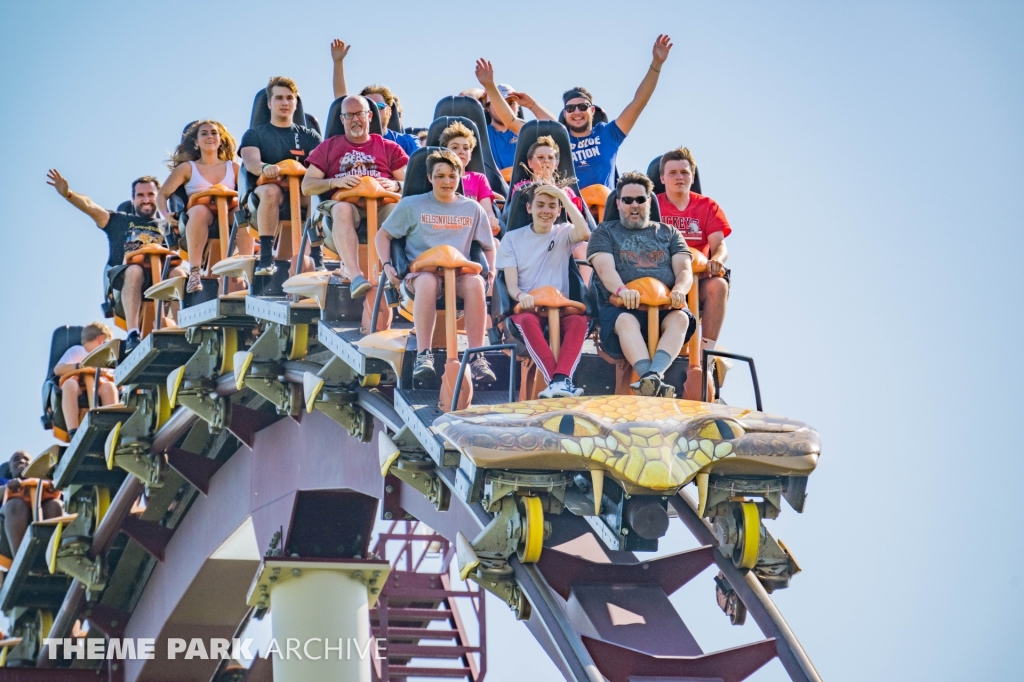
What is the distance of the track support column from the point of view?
12.8 meters

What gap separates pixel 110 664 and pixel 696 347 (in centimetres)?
1017

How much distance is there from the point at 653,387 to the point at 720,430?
67 centimetres

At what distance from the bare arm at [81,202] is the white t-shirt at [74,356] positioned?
5.41 feet

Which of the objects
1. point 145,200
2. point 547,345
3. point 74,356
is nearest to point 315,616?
point 145,200

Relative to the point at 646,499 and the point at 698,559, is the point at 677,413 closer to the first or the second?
the point at 646,499

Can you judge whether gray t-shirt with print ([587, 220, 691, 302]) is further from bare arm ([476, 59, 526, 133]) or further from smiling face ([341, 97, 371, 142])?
bare arm ([476, 59, 526, 133])

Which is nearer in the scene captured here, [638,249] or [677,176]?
[638,249]

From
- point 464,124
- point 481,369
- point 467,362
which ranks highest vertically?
point 464,124

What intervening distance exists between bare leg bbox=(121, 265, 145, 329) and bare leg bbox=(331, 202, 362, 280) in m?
4.21

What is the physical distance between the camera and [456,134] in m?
10.4

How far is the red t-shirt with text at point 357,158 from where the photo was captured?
10.9 m

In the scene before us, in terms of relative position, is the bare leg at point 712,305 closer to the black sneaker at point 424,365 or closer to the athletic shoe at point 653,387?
the athletic shoe at point 653,387

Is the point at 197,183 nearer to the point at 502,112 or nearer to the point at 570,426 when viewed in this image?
the point at 502,112

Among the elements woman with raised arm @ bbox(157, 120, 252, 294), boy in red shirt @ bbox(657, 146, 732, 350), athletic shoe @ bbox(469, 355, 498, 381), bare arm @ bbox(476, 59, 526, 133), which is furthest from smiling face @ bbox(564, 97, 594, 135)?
woman with raised arm @ bbox(157, 120, 252, 294)
